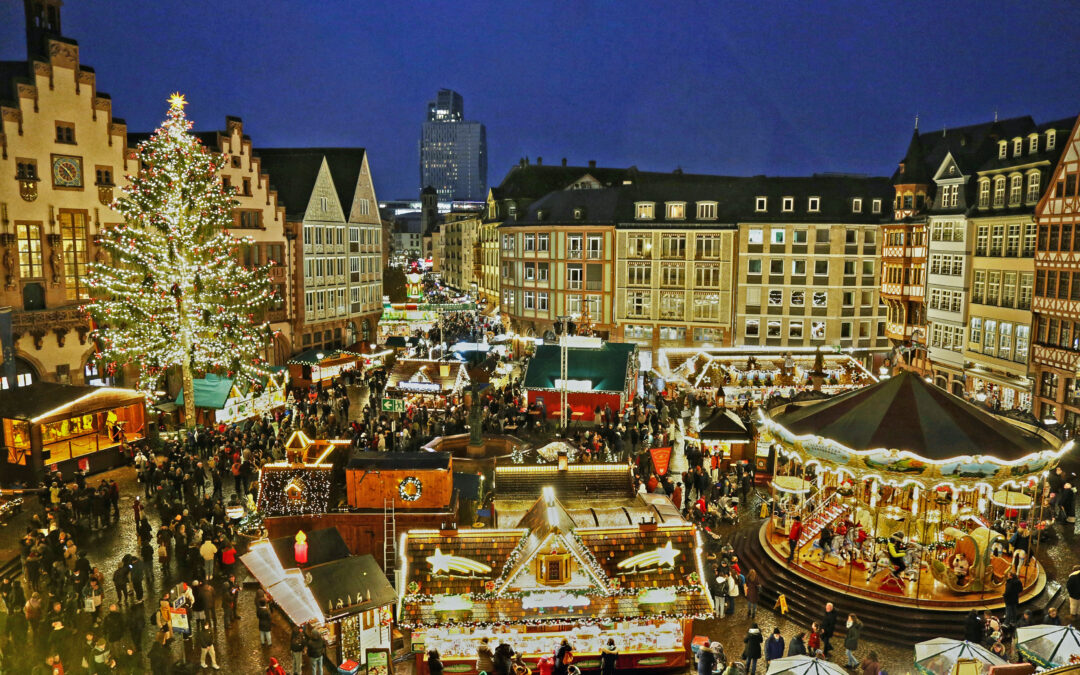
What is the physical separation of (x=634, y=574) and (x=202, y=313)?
2197 cm

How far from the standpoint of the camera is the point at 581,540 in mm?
12898

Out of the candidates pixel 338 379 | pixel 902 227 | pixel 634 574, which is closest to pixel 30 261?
pixel 338 379

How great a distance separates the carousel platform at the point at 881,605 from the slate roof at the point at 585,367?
1563 cm

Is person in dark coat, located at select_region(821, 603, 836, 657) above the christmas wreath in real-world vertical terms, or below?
below

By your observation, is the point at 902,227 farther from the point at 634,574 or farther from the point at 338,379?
the point at 634,574

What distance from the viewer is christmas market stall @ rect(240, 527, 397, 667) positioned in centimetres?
1262

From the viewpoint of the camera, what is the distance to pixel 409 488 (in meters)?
17.0

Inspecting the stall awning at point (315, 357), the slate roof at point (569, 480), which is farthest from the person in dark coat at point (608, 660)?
the stall awning at point (315, 357)

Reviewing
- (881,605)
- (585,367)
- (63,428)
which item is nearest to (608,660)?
(881,605)

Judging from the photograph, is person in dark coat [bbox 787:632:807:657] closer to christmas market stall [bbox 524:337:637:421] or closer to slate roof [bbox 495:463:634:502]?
slate roof [bbox 495:463:634:502]

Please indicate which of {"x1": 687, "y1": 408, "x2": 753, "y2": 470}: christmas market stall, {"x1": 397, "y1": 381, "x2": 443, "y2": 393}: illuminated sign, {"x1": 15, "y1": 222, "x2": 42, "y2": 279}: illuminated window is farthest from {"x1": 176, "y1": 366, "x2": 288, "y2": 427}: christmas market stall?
{"x1": 687, "y1": 408, "x2": 753, "y2": 470}: christmas market stall

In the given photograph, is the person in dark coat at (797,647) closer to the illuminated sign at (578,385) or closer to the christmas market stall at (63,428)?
the illuminated sign at (578,385)

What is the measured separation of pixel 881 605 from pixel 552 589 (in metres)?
8.11

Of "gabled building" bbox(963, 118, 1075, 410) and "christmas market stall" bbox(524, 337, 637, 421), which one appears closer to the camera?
"gabled building" bbox(963, 118, 1075, 410)
